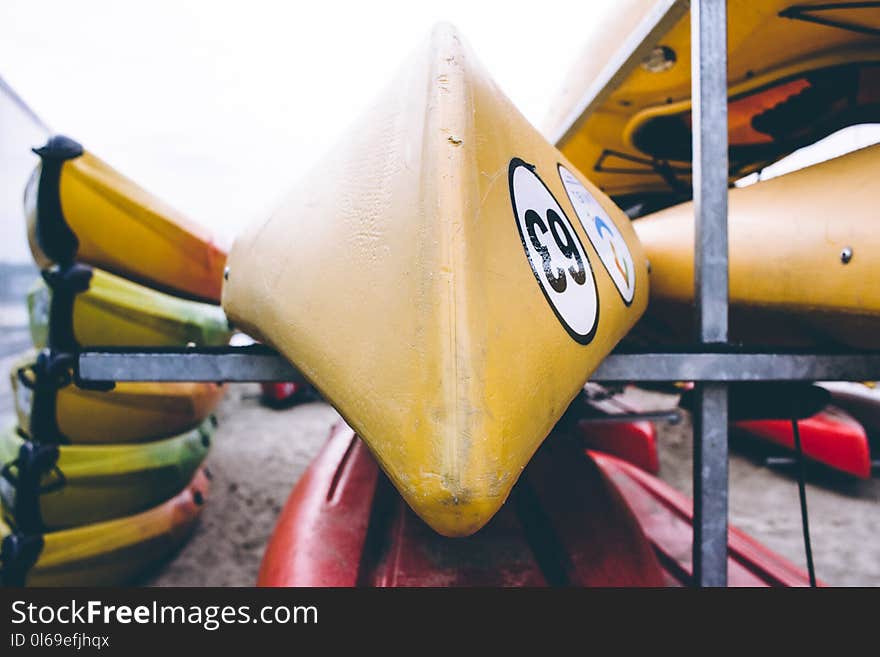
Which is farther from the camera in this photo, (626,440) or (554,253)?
(626,440)

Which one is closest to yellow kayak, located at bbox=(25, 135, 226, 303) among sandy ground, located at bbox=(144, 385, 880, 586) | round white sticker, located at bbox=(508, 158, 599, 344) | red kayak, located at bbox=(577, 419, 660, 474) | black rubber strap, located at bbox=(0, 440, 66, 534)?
black rubber strap, located at bbox=(0, 440, 66, 534)

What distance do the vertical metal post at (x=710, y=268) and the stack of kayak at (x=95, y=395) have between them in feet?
4.50

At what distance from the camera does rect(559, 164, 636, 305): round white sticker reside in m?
0.85

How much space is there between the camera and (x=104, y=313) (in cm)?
151

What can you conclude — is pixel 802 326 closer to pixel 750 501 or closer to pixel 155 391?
pixel 155 391

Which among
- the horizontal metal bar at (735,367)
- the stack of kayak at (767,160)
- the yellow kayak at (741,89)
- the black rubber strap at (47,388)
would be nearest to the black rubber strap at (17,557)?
the black rubber strap at (47,388)

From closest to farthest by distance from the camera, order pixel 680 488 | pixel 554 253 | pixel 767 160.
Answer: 1. pixel 554 253
2. pixel 767 160
3. pixel 680 488

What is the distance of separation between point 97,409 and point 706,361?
1.75 m

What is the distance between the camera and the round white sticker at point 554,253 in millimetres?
648

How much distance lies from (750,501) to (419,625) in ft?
8.52

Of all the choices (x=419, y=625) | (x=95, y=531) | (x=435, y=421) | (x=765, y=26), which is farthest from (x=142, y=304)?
(x=765, y=26)

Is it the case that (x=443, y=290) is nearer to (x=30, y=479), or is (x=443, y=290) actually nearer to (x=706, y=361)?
(x=706, y=361)

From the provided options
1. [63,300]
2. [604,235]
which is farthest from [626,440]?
[63,300]

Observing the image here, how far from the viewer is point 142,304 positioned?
65.3 inches
